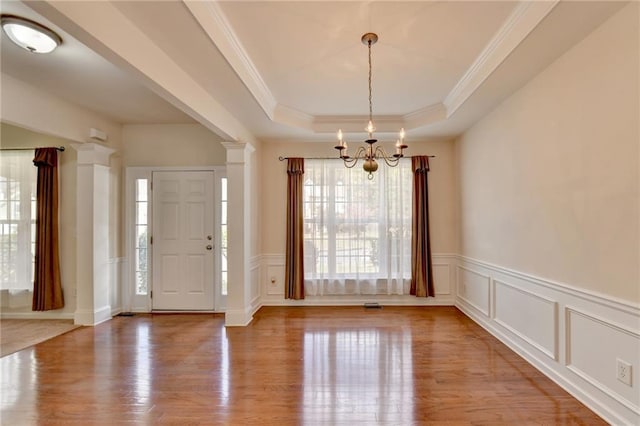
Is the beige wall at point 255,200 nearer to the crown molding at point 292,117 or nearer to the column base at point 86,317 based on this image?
the crown molding at point 292,117

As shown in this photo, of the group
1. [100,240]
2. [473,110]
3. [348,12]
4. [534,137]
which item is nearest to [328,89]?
[348,12]

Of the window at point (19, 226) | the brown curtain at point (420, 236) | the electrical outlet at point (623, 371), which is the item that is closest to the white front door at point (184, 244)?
the window at point (19, 226)

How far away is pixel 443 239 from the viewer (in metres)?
5.05

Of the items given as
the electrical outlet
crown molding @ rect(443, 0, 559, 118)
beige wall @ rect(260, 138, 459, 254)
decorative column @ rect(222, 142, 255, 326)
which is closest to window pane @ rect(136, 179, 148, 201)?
decorative column @ rect(222, 142, 255, 326)

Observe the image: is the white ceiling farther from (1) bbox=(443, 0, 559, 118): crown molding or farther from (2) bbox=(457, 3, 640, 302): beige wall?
(2) bbox=(457, 3, 640, 302): beige wall

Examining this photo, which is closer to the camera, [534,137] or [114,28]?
[114,28]

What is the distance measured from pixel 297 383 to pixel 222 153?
10.7 ft

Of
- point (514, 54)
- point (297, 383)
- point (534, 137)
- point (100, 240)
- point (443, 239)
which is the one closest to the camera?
point (514, 54)

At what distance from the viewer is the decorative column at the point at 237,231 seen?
4168 millimetres

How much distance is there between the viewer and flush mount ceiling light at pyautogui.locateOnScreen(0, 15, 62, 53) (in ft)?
7.44

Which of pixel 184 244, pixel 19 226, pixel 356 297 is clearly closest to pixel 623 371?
pixel 356 297

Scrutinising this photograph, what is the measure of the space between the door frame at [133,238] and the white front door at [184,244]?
0.20 feet

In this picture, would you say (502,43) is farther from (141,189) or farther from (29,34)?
(141,189)

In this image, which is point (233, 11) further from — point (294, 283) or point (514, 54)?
point (294, 283)
